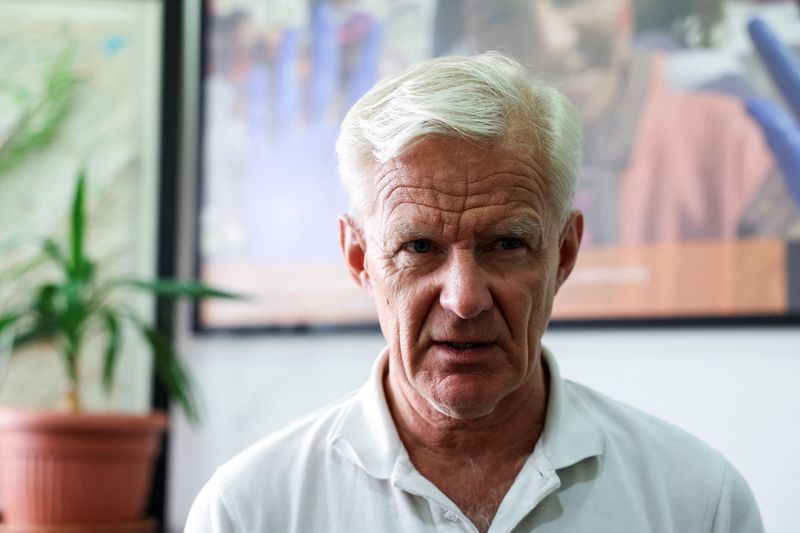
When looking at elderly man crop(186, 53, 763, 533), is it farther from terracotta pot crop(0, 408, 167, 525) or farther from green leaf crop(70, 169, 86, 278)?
green leaf crop(70, 169, 86, 278)

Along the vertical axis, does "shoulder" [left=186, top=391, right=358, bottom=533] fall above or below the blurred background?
below

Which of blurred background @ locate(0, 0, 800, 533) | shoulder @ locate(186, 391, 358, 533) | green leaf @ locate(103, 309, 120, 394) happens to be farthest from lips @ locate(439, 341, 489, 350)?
green leaf @ locate(103, 309, 120, 394)

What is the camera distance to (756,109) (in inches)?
92.7

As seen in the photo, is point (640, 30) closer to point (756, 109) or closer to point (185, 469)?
point (756, 109)

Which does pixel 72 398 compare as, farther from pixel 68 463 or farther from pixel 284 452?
pixel 284 452

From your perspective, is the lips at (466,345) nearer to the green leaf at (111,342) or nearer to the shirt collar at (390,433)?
the shirt collar at (390,433)

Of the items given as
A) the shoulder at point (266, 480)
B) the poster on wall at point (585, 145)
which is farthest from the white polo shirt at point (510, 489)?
the poster on wall at point (585, 145)

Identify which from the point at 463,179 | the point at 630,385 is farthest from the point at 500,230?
the point at 630,385

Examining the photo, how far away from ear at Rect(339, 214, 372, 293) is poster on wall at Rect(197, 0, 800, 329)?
1063mm

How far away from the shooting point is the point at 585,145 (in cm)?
258

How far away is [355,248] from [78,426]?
1.39 m

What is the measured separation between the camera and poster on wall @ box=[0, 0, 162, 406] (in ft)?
10.2

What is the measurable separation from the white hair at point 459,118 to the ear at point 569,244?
41 mm

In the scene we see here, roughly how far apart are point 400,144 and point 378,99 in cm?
9
